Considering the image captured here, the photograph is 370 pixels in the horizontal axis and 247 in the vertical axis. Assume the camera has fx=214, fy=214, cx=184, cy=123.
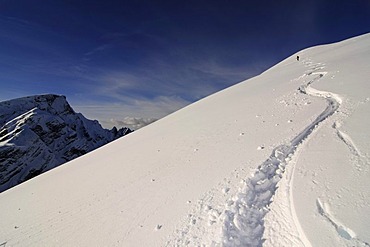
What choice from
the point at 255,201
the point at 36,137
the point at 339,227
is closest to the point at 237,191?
the point at 255,201

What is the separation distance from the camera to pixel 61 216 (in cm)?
481

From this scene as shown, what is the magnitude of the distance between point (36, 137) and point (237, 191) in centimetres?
11832

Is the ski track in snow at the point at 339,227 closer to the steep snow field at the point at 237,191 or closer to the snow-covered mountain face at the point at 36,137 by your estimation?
the steep snow field at the point at 237,191

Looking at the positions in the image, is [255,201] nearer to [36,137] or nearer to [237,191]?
[237,191]

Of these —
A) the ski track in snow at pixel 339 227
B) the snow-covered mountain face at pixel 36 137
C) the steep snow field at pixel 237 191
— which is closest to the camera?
the ski track in snow at pixel 339 227

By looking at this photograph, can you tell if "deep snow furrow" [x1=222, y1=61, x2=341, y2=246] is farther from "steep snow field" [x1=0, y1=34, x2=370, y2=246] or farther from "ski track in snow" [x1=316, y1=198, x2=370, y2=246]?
"ski track in snow" [x1=316, y1=198, x2=370, y2=246]

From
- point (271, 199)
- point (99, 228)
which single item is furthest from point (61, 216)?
point (271, 199)

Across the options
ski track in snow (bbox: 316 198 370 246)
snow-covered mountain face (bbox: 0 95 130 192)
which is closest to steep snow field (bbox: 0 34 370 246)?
ski track in snow (bbox: 316 198 370 246)

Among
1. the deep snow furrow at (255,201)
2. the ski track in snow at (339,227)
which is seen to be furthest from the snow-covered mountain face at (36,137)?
the ski track in snow at (339,227)

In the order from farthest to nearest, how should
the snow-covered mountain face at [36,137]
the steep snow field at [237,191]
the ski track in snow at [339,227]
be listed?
the snow-covered mountain face at [36,137]
the steep snow field at [237,191]
the ski track in snow at [339,227]

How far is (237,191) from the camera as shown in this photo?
3.74 meters

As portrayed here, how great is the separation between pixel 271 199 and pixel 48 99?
198m

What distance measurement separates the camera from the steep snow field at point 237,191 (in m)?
2.88

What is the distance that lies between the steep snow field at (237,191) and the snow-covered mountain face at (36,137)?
333 feet
